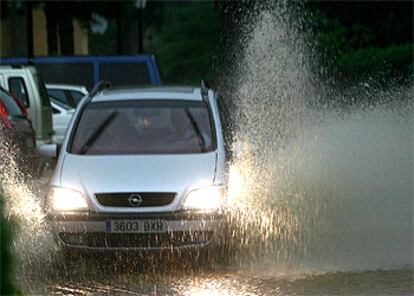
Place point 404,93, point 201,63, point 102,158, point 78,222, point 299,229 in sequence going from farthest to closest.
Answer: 1. point 201,63
2. point 404,93
3. point 299,229
4. point 102,158
5. point 78,222

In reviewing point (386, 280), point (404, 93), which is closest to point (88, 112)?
point (386, 280)

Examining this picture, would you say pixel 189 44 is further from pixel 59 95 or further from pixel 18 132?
pixel 18 132

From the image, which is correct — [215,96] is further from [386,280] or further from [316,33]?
[316,33]

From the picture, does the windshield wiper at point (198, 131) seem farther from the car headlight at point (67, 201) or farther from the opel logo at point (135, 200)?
the car headlight at point (67, 201)

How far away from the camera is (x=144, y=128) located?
1155 centimetres

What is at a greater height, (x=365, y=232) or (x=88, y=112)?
(x=88, y=112)

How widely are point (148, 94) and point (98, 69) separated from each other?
16.9 m

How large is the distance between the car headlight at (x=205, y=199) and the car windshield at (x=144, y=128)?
0.91m

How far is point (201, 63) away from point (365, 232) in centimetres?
2988

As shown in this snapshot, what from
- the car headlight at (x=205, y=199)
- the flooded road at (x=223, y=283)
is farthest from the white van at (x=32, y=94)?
the flooded road at (x=223, y=283)

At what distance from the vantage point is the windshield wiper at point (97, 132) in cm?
1121

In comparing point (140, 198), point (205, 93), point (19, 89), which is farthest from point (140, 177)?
point (19, 89)

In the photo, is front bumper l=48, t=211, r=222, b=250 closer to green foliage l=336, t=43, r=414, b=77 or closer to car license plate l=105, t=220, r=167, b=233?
car license plate l=105, t=220, r=167, b=233

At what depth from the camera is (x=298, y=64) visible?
1997 centimetres
